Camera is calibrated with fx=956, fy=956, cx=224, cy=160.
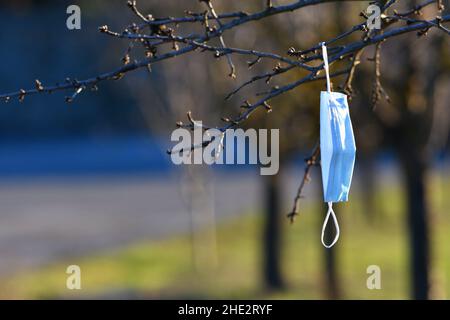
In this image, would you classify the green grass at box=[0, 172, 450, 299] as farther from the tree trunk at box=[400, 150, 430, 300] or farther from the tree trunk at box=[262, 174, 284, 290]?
the tree trunk at box=[400, 150, 430, 300]

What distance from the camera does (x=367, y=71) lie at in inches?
334

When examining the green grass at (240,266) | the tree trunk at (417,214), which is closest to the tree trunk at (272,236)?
the green grass at (240,266)

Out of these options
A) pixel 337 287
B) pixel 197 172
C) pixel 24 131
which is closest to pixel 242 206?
pixel 197 172

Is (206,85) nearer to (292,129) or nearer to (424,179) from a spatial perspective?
(292,129)

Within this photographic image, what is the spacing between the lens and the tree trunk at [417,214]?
26.6ft

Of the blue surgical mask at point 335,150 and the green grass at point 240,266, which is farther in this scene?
the green grass at point 240,266

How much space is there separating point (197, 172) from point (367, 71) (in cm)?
826

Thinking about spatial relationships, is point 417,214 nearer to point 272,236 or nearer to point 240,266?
point 272,236

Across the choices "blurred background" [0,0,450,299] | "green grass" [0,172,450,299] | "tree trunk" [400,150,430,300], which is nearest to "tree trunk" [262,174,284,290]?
"blurred background" [0,0,450,299]

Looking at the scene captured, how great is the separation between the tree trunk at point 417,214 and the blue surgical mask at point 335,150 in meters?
4.38

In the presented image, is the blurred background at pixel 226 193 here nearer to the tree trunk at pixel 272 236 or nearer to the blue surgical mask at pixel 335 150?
the tree trunk at pixel 272 236

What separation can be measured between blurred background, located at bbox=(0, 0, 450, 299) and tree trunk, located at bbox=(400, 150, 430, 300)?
12 millimetres

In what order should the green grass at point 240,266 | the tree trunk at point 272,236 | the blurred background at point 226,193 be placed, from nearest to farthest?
the blurred background at point 226,193
the green grass at point 240,266
the tree trunk at point 272,236
